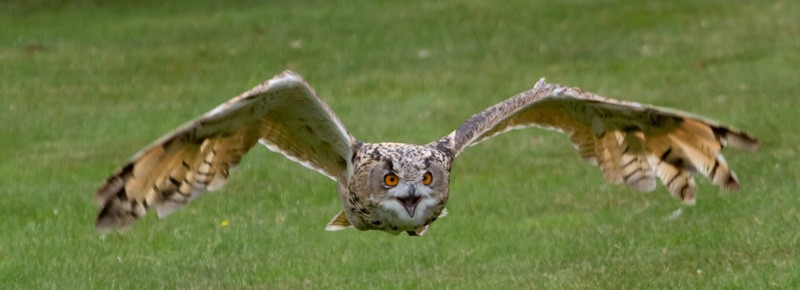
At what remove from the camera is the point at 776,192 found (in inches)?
487

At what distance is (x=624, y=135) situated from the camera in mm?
9305

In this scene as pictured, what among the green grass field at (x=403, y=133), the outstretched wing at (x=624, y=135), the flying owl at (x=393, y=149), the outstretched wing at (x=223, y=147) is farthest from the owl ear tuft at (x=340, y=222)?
the outstretched wing at (x=624, y=135)

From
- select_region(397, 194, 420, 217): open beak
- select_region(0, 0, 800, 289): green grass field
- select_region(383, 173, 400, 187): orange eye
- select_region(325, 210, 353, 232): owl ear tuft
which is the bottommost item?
select_region(0, 0, 800, 289): green grass field

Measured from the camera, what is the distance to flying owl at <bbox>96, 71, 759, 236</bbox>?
785cm

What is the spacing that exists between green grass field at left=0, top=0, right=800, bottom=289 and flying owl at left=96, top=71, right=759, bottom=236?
0.99 meters

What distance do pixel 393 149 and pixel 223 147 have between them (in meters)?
0.94

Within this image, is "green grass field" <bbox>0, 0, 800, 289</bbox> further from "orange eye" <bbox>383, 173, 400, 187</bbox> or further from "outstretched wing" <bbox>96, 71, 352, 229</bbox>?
"orange eye" <bbox>383, 173, 400, 187</bbox>

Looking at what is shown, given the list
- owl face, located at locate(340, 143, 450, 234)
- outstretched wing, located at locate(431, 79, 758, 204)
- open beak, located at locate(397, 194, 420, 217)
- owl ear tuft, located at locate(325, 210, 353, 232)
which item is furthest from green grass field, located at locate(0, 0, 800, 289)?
open beak, located at locate(397, 194, 420, 217)

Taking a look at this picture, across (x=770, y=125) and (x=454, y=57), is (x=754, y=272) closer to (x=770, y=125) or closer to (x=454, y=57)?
(x=770, y=125)

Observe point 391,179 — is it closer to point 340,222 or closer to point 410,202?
point 410,202

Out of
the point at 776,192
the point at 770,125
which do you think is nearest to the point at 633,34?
the point at 770,125

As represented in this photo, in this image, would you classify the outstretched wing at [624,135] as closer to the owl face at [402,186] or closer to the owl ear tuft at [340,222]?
the owl face at [402,186]

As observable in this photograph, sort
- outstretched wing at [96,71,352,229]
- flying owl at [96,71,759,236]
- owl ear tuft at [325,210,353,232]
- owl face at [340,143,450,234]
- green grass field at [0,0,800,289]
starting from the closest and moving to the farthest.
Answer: outstretched wing at [96,71,352,229]
flying owl at [96,71,759,236]
owl face at [340,143,450,234]
owl ear tuft at [325,210,353,232]
green grass field at [0,0,800,289]

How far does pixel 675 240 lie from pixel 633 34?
Answer: 35.8ft
